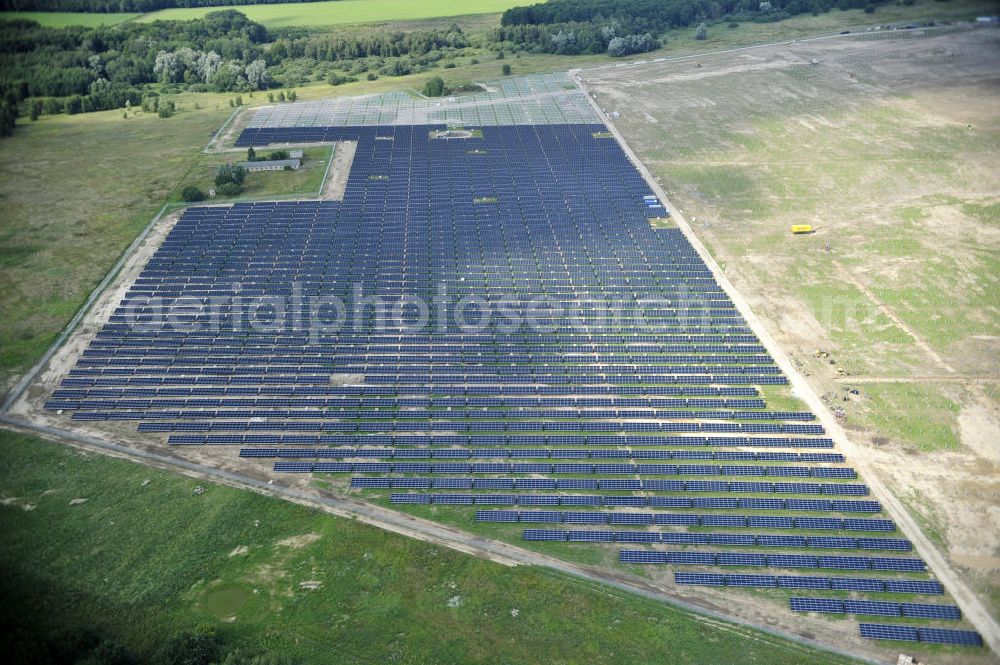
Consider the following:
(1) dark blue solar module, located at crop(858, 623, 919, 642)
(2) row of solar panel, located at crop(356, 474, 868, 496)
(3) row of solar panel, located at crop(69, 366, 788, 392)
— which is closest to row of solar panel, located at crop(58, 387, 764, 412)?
(3) row of solar panel, located at crop(69, 366, 788, 392)

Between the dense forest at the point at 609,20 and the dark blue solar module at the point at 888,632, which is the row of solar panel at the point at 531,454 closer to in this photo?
the dark blue solar module at the point at 888,632

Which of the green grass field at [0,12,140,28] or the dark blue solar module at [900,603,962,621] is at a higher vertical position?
the green grass field at [0,12,140,28]

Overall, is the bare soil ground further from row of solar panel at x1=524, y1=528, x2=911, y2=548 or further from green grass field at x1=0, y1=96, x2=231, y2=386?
row of solar panel at x1=524, y1=528, x2=911, y2=548

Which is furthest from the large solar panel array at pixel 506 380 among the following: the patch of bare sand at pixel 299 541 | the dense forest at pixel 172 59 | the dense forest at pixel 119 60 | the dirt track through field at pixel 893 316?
the dense forest at pixel 119 60

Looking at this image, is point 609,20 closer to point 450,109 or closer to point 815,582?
point 450,109

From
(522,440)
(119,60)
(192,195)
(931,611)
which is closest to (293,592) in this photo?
(522,440)

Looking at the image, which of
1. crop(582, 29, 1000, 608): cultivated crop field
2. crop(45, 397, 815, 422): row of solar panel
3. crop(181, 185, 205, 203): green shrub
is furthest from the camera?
crop(181, 185, 205, 203): green shrub
